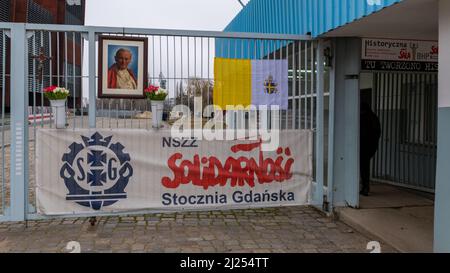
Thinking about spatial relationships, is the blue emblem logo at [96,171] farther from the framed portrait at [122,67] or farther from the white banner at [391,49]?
the white banner at [391,49]

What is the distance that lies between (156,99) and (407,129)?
17.1 ft

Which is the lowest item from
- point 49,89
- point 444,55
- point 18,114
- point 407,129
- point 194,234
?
point 194,234

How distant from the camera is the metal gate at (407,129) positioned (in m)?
7.91

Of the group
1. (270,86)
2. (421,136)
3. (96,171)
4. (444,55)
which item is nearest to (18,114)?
(96,171)

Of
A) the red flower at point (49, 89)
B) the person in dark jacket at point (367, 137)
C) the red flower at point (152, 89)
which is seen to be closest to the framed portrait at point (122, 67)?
the red flower at point (152, 89)

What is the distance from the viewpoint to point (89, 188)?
582 centimetres

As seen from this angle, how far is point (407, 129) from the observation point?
27.8 feet

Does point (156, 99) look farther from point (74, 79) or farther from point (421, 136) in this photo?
point (421, 136)

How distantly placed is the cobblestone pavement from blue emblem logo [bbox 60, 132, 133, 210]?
429 millimetres

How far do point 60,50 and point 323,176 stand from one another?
4335 mm

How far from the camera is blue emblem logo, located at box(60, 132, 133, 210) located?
5.77 meters

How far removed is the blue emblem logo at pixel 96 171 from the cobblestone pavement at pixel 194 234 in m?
0.43
